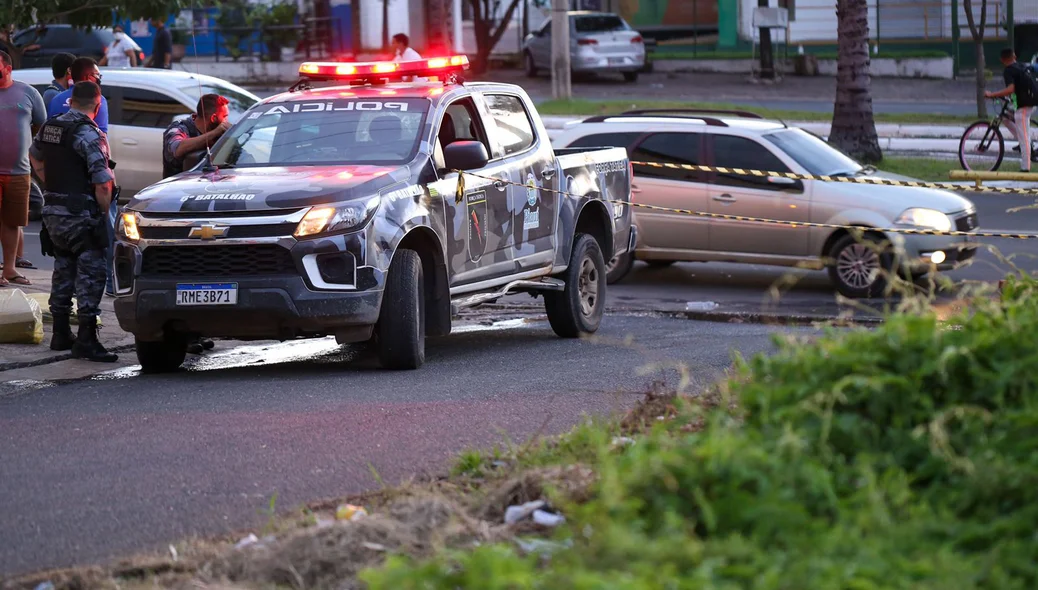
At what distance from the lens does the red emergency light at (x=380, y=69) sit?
410 inches

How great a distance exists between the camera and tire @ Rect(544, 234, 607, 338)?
36.4ft

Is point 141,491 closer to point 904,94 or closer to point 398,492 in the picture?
point 398,492

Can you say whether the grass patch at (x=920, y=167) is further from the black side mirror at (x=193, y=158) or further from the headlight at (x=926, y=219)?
the black side mirror at (x=193, y=158)

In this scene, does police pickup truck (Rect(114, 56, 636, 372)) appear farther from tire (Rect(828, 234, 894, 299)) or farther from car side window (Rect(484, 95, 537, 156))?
tire (Rect(828, 234, 894, 299))

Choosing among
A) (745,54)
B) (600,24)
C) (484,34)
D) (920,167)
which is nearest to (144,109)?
(920,167)

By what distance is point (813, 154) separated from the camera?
14.4m

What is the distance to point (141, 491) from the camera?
6.05 meters

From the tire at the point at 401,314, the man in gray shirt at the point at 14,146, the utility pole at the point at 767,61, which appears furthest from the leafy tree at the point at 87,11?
the utility pole at the point at 767,61

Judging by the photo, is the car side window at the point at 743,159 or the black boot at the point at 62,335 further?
the car side window at the point at 743,159

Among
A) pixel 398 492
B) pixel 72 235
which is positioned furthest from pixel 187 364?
pixel 398 492

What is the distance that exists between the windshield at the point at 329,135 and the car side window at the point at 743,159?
16.6 ft

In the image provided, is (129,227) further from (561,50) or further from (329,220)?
(561,50)

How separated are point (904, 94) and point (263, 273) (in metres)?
28.5

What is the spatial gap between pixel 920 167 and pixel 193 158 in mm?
13339
